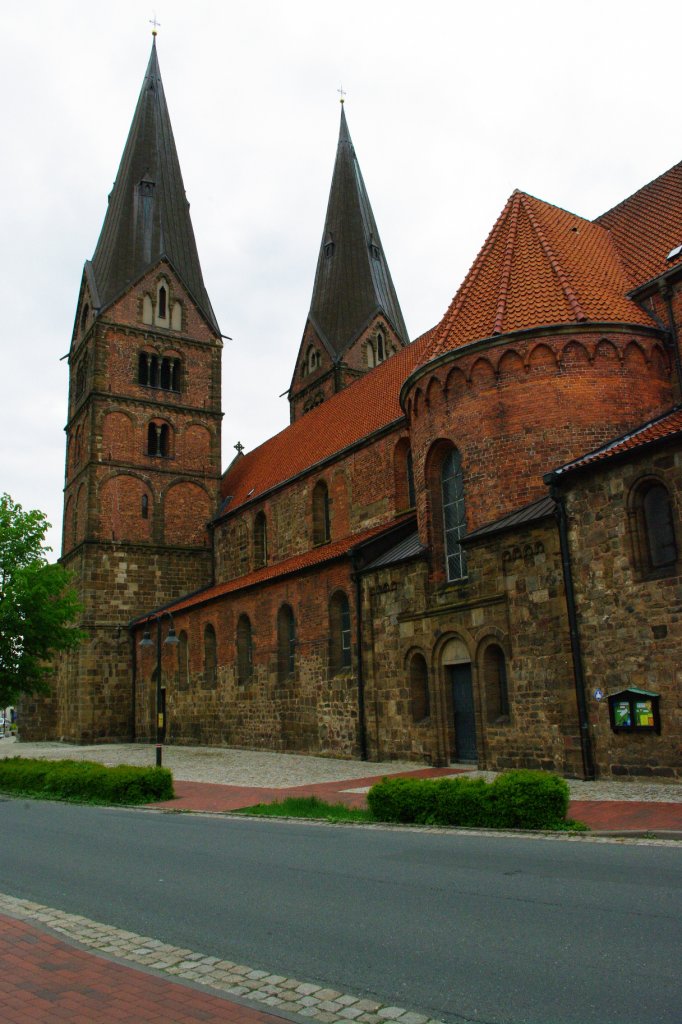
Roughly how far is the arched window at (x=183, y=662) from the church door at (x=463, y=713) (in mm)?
17432

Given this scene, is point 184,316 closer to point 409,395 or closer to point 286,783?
point 409,395

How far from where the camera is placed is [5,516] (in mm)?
28094

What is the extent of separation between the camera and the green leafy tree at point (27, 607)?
1023 inches

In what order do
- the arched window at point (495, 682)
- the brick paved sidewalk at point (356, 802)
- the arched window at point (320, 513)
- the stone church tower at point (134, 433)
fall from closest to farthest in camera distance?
the brick paved sidewalk at point (356, 802) < the arched window at point (495, 682) < the arched window at point (320, 513) < the stone church tower at point (134, 433)

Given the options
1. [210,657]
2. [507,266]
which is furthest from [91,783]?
[210,657]

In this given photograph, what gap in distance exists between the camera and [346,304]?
46875 millimetres

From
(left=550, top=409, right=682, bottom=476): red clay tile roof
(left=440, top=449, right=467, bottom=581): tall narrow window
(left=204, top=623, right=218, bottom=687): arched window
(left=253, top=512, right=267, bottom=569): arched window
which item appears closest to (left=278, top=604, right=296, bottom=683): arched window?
(left=204, top=623, right=218, bottom=687): arched window

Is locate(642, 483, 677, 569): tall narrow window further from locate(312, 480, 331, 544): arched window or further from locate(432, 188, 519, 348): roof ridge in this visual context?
locate(312, 480, 331, 544): arched window

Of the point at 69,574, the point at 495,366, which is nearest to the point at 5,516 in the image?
the point at 69,574

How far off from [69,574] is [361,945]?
2483 cm

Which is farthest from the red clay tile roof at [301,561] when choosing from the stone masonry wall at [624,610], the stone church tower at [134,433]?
the stone masonry wall at [624,610]

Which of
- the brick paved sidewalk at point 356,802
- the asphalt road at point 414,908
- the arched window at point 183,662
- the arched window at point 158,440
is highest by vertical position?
the arched window at point 158,440

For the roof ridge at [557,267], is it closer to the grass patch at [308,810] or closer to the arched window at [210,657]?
the grass patch at [308,810]

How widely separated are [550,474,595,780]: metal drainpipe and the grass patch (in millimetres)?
4648
